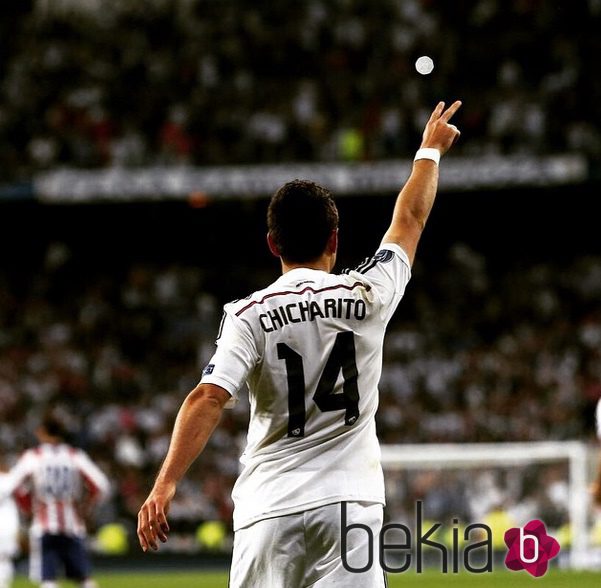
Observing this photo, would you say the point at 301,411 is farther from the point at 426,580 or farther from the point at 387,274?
the point at 426,580

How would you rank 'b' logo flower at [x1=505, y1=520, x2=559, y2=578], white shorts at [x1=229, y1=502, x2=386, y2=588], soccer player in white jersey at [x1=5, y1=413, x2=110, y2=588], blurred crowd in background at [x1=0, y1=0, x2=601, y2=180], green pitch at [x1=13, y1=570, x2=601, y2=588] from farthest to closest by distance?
blurred crowd in background at [x1=0, y1=0, x2=601, y2=180]
green pitch at [x1=13, y1=570, x2=601, y2=588]
soccer player in white jersey at [x1=5, y1=413, x2=110, y2=588]
'b' logo flower at [x1=505, y1=520, x2=559, y2=578]
white shorts at [x1=229, y1=502, x2=386, y2=588]

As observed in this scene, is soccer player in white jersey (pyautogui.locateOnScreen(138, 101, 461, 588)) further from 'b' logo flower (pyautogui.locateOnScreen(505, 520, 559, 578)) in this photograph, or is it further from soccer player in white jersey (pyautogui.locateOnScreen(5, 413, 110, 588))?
soccer player in white jersey (pyautogui.locateOnScreen(5, 413, 110, 588))

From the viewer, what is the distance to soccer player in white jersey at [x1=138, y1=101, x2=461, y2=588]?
3971mm

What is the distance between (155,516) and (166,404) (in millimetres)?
18183

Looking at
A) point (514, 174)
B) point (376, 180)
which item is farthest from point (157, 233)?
point (514, 174)

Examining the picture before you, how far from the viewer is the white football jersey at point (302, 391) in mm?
4020

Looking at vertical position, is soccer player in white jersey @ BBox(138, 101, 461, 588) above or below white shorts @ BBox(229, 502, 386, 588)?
above

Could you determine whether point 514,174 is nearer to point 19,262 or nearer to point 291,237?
point 19,262

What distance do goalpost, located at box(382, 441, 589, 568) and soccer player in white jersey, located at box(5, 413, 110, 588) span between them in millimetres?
6017

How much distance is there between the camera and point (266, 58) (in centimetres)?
2383

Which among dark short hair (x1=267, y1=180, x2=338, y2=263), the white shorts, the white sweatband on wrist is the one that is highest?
the white sweatband on wrist

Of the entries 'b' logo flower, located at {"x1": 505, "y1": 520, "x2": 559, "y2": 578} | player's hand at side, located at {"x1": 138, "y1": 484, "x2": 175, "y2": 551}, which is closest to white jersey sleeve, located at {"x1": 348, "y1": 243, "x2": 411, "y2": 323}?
player's hand at side, located at {"x1": 138, "y1": 484, "x2": 175, "y2": 551}

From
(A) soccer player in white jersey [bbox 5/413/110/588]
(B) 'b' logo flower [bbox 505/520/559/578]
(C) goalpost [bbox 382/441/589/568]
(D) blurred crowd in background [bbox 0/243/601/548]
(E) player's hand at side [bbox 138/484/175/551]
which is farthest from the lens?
(D) blurred crowd in background [bbox 0/243/601/548]

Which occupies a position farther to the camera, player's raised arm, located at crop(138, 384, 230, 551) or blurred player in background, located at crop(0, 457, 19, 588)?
blurred player in background, located at crop(0, 457, 19, 588)
